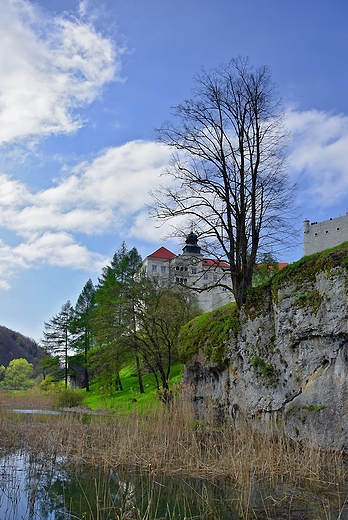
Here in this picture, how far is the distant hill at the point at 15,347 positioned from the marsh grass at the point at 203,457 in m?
95.2

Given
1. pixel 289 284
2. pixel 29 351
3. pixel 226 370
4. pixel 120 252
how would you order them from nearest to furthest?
pixel 289 284
pixel 226 370
pixel 120 252
pixel 29 351

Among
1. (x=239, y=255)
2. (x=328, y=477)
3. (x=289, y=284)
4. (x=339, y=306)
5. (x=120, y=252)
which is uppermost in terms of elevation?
(x=120, y=252)

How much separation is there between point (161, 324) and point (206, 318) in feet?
20.2

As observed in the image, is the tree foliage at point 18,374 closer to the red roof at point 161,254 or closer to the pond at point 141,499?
the red roof at point 161,254

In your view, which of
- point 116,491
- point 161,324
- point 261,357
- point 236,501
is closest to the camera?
point 236,501

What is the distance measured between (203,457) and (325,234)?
2788 centimetres

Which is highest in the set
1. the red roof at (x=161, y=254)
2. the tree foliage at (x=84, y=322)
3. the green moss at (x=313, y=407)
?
the red roof at (x=161, y=254)

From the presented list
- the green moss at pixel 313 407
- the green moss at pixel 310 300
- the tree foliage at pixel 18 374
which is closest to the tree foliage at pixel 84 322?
the tree foliage at pixel 18 374

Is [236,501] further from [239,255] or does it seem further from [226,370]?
[239,255]

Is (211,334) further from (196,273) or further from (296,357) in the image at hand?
(296,357)

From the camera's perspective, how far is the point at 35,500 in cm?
711

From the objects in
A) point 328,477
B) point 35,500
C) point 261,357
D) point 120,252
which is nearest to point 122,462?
point 35,500

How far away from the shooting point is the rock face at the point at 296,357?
9.68 meters

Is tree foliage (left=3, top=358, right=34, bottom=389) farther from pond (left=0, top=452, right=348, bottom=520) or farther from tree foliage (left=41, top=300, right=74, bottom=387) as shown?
pond (left=0, top=452, right=348, bottom=520)
